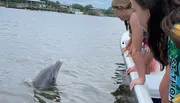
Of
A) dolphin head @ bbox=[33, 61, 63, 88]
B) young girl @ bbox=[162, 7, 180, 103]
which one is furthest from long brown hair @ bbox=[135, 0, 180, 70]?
dolphin head @ bbox=[33, 61, 63, 88]

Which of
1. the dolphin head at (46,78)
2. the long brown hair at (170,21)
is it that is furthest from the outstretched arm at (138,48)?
the dolphin head at (46,78)

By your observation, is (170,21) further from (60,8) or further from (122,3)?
(60,8)

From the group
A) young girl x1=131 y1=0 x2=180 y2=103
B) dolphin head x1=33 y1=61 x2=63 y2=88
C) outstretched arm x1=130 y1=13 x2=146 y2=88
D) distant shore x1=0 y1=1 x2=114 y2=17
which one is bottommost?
distant shore x1=0 y1=1 x2=114 y2=17

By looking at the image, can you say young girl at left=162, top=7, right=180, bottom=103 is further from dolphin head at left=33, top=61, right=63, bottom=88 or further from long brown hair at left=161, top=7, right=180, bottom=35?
dolphin head at left=33, top=61, right=63, bottom=88

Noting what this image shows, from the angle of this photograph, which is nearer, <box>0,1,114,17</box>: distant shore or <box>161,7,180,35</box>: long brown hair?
<box>161,7,180,35</box>: long brown hair

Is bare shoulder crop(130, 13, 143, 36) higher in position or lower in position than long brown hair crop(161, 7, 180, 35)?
lower

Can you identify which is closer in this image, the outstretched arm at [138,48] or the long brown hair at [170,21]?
the long brown hair at [170,21]

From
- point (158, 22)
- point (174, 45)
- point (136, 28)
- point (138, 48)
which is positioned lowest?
point (138, 48)

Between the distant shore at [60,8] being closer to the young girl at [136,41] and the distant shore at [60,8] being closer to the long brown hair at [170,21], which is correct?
the young girl at [136,41]

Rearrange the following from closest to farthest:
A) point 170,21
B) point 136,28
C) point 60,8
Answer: point 170,21, point 136,28, point 60,8

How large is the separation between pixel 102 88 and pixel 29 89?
1.60 metres

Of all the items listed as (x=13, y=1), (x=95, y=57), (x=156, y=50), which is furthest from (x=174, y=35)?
(x=13, y=1)

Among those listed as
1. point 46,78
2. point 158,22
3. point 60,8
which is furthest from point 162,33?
point 60,8

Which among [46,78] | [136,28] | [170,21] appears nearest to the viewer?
[170,21]
